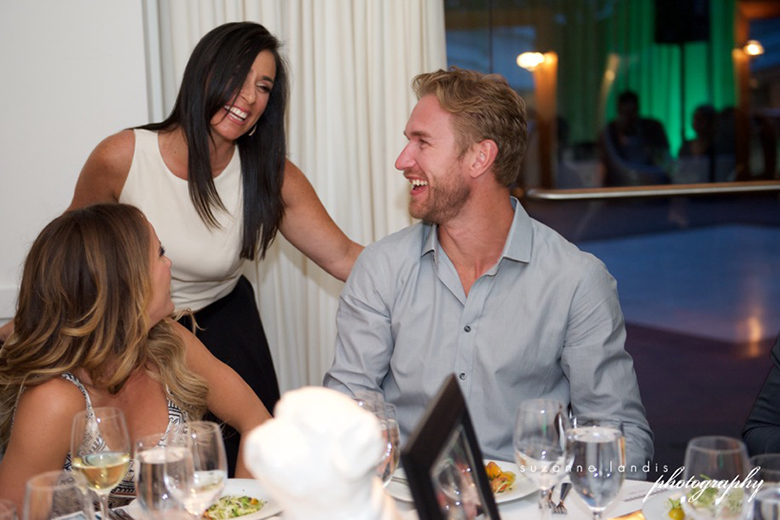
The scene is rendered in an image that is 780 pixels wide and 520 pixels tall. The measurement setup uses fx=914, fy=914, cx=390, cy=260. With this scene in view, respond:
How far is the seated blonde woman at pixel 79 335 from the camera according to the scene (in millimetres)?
1866

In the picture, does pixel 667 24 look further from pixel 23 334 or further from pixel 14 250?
pixel 23 334

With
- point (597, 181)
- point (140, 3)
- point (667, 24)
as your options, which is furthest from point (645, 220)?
point (140, 3)

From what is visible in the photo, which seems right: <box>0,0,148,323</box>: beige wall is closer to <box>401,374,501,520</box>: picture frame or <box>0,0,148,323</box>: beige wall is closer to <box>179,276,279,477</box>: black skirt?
<box>179,276,279,477</box>: black skirt

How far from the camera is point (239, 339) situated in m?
2.90

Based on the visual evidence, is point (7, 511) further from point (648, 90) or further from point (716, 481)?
point (648, 90)

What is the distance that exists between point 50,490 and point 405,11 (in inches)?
106

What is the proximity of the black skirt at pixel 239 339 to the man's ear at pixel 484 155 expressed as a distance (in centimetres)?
99

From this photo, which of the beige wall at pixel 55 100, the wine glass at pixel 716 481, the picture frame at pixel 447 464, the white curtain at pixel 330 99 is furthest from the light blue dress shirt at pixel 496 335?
the beige wall at pixel 55 100

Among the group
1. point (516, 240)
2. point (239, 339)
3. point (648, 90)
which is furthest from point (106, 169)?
point (648, 90)

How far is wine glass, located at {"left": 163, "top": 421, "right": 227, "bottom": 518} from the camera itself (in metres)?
1.26

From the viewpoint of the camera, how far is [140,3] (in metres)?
3.26

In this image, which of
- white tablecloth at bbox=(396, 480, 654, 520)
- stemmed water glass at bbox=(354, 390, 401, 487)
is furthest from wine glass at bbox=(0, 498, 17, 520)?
white tablecloth at bbox=(396, 480, 654, 520)

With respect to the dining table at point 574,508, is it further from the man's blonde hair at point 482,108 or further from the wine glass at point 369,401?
the man's blonde hair at point 482,108

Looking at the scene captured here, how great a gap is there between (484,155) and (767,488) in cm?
138
